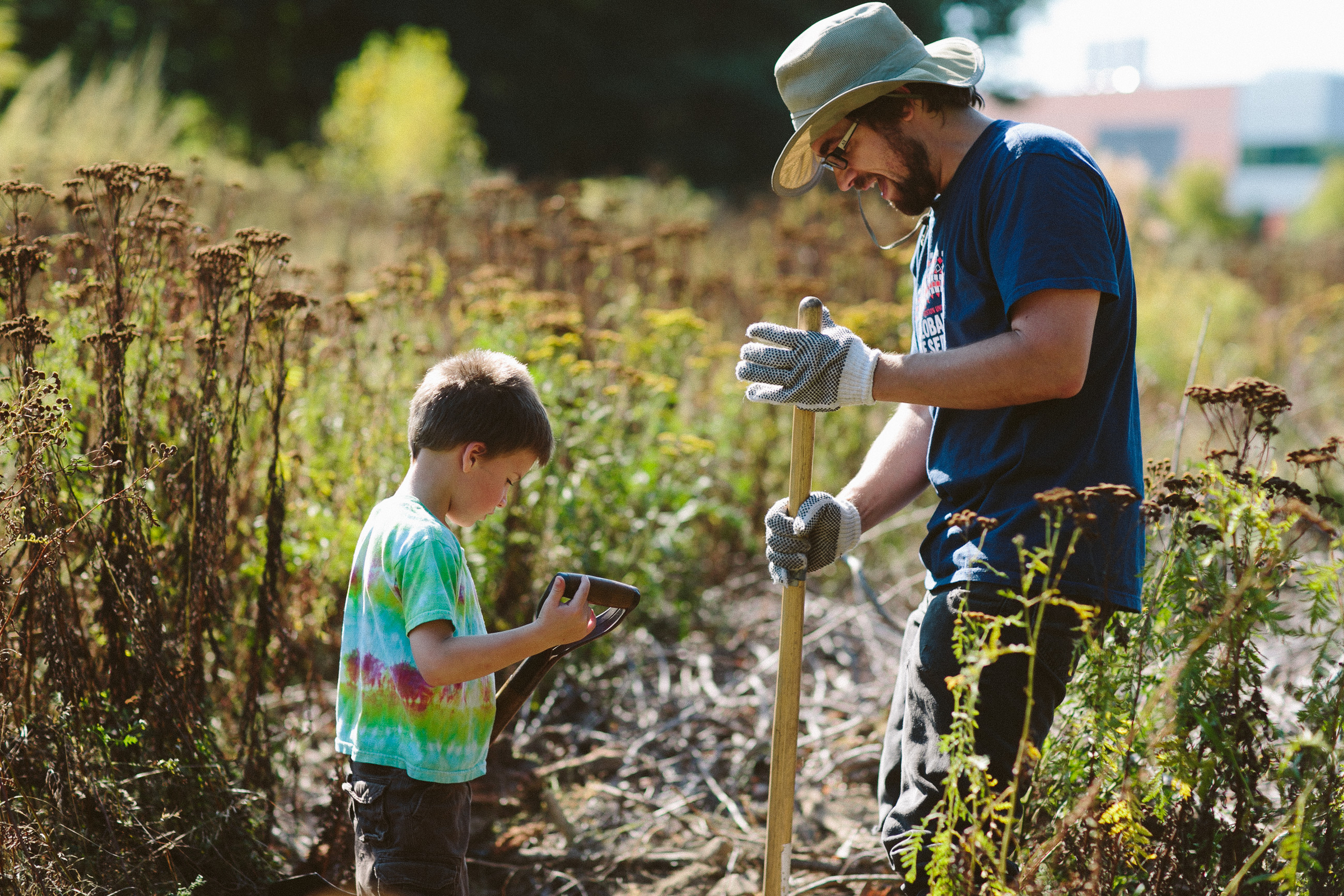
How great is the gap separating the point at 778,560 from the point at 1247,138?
247 ft

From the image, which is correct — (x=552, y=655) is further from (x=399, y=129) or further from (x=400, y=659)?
(x=399, y=129)

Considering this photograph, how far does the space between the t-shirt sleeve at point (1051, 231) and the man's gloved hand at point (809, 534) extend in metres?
0.63

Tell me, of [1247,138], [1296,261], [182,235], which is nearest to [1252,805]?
[182,235]

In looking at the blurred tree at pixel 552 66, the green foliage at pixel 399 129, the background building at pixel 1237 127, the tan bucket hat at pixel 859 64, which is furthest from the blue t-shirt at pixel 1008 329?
the background building at pixel 1237 127

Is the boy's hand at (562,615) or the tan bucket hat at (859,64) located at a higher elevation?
the tan bucket hat at (859,64)

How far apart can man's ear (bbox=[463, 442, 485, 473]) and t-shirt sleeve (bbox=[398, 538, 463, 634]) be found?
0.17 metres

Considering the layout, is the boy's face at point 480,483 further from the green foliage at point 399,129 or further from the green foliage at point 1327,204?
the green foliage at point 1327,204

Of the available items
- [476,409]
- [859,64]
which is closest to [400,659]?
[476,409]

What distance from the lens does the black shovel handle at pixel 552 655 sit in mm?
1976

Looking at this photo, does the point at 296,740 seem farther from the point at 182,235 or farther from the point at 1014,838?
the point at 1014,838

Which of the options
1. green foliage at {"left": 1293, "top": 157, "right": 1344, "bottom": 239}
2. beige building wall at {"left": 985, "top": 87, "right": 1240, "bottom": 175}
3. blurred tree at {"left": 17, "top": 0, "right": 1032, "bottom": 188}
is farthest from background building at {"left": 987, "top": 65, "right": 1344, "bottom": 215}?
blurred tree at {"left": 17, "top": 0, "right": 1032, "bottom": 188}

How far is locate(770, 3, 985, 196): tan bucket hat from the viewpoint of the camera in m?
2.03

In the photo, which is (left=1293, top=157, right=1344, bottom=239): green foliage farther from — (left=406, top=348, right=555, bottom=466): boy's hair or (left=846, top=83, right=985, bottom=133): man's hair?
(left=406, top=348, right=555, bottom=466): boy's hair

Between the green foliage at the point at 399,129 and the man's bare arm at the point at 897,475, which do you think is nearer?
the man's bare arm at the point at 897,475
